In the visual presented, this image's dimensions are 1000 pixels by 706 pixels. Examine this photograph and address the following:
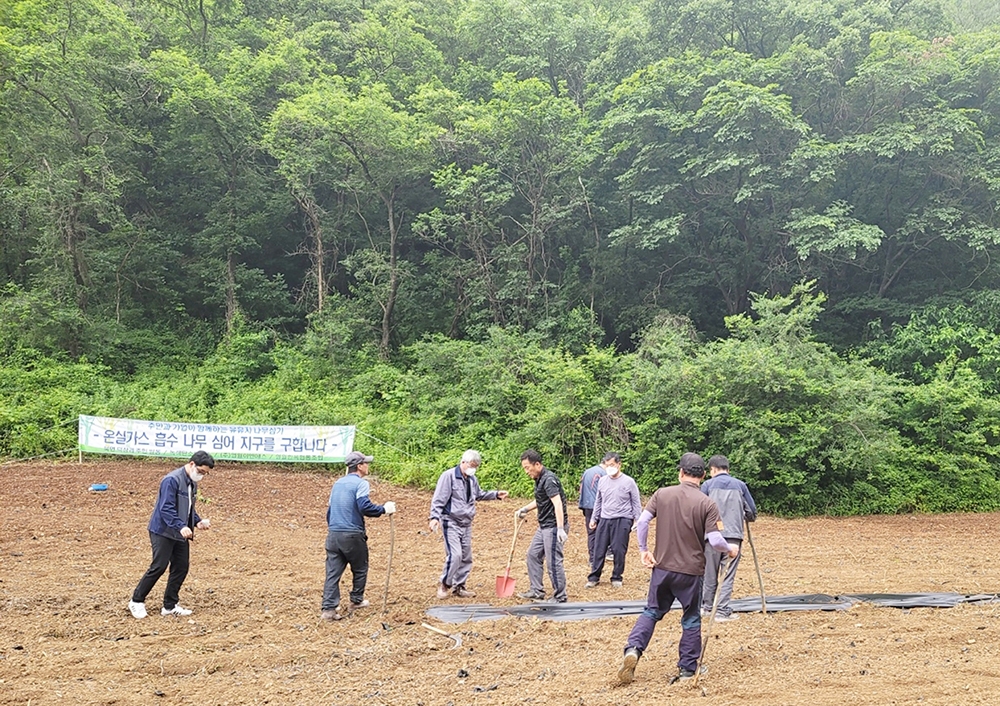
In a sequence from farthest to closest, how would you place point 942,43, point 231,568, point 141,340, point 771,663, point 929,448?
1. point 141,340
2. point 942,43
3. point 929,448
4. point 231,568
5. point 771,663

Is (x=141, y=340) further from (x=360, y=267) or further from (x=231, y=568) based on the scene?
(x=231, y=568)

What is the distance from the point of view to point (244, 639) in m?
6.61

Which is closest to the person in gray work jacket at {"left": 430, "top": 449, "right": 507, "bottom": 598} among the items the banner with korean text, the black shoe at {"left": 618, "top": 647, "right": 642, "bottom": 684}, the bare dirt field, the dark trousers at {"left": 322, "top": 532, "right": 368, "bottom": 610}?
the bare dirt field

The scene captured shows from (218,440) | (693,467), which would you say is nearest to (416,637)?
(693,467)

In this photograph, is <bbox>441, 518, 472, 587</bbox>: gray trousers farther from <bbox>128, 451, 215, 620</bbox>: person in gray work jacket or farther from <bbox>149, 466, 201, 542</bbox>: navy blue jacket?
<bbox>149, 466, 201, 542</bbox>: navy blue jacket

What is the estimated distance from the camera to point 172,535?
7.37 meters

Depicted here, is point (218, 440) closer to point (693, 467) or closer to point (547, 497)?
point (547, 497)

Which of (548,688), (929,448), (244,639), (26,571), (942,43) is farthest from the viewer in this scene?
(942,43)

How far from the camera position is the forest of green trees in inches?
693

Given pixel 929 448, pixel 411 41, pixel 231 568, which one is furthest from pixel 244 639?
pixel 411 41

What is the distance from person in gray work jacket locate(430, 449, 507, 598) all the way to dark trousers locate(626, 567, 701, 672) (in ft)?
10.1

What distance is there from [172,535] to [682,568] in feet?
15.5

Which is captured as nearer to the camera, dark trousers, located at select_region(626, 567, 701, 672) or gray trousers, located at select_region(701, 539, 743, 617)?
dark trousers, located at select_region(626, 567, 701, 672)

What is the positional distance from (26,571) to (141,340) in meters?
17.2
